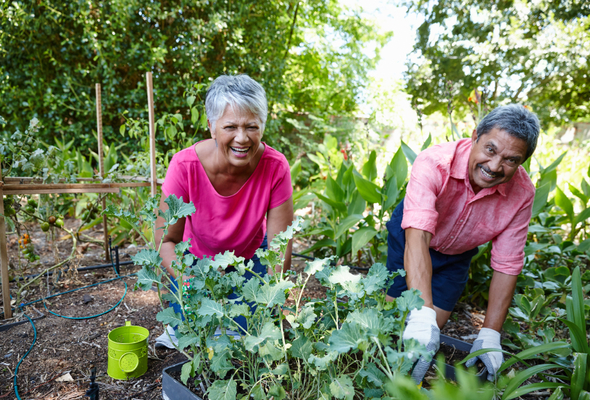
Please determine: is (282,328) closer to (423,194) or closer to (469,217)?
(423,194)

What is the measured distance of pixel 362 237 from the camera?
2.09 meters

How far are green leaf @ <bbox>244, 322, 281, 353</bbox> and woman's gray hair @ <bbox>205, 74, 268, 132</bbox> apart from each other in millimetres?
859

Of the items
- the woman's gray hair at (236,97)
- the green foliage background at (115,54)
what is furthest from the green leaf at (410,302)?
the green foliage background at (115,54)

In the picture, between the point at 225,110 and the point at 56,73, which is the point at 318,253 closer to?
the point at 225,110

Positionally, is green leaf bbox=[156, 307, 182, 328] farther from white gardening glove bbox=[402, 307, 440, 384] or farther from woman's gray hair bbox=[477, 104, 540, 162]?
woman's gray hair bbox=[477, 104, 540, 162]

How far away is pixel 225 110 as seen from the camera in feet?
4.73

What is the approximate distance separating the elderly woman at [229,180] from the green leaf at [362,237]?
0.50m

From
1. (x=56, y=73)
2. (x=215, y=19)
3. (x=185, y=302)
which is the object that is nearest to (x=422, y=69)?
(x=215, y=19)

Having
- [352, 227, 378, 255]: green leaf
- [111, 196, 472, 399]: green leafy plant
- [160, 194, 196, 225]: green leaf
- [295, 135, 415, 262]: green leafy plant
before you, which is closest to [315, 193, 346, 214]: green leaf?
[295, 135, 415, 262]: green leafy plant

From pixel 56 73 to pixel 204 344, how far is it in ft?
14.6

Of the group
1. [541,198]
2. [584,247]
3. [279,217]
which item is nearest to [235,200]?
[279,217]

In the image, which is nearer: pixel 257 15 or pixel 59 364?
pixel 59 364

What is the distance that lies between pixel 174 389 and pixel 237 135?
3.01 feet

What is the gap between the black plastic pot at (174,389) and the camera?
107 centimetres
